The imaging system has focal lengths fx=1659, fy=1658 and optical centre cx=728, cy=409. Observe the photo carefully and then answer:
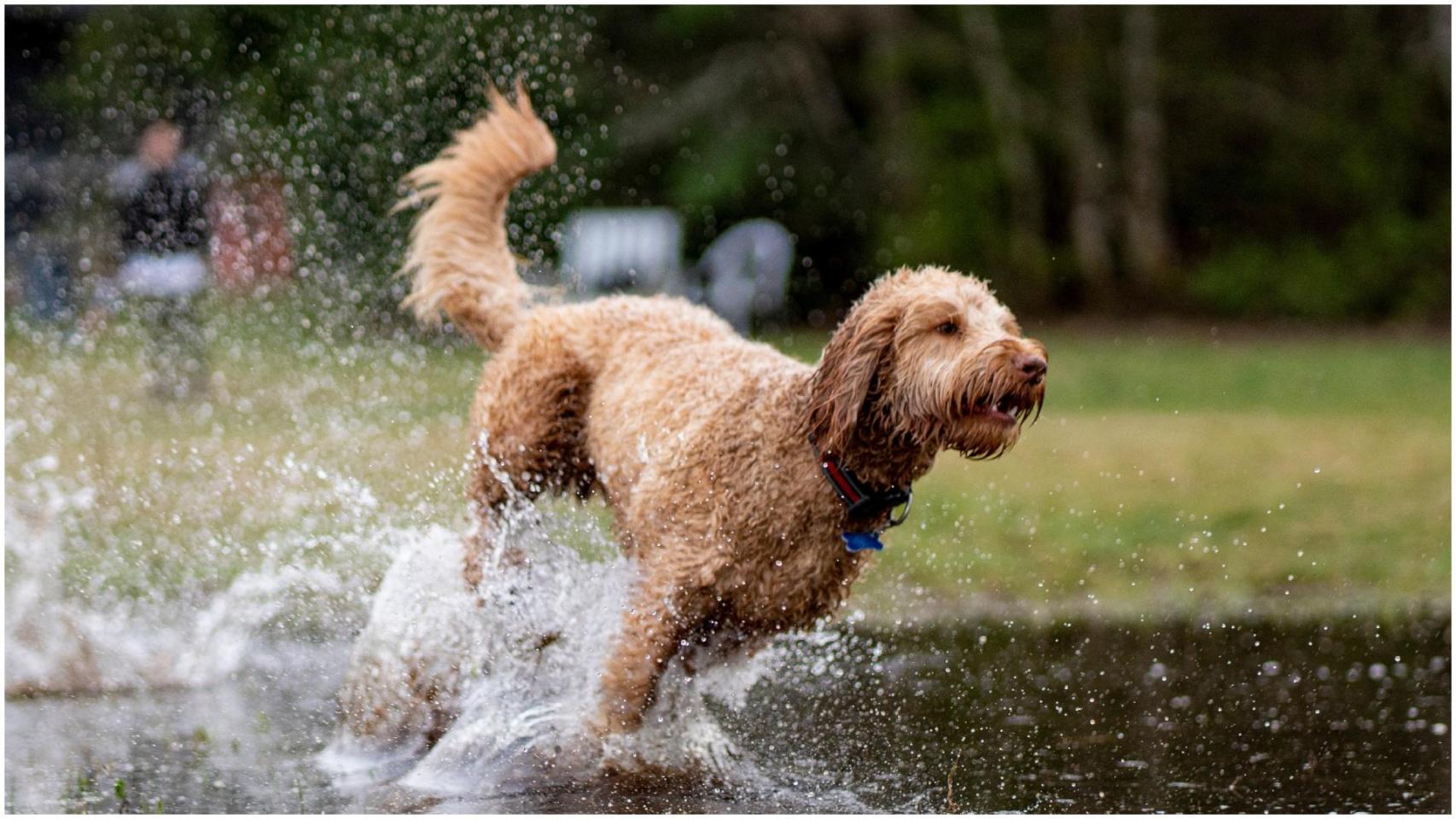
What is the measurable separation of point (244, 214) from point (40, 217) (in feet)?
13.9

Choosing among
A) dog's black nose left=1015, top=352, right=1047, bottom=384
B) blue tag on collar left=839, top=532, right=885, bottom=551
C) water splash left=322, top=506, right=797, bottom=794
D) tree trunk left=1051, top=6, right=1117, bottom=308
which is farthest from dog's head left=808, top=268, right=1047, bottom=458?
tree trunk left=1051, top=6, right=1117, bottom=308

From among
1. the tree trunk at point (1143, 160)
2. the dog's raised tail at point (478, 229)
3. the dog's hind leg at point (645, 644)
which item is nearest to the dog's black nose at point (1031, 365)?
the dog's hind leg at point (645, 644)

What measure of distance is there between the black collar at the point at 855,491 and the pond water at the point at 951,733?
2.68ft

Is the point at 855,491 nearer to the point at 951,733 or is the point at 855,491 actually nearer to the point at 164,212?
the point at 951,733

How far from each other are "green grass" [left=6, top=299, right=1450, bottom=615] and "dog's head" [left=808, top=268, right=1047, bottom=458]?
82.4 inches

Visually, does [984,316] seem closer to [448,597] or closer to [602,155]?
[448,597]

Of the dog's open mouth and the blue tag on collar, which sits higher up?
the dog's open mouth

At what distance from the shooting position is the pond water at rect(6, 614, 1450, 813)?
15.3ft

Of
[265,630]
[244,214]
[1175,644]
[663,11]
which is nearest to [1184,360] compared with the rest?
[663,11]

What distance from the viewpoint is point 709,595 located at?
471 centimetres

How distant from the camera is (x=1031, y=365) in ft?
13.5

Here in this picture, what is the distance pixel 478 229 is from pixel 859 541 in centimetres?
227

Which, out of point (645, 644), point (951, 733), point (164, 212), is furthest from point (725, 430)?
point (164, 212)

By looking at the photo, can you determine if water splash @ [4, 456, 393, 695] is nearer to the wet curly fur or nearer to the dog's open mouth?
the wet curly fur
